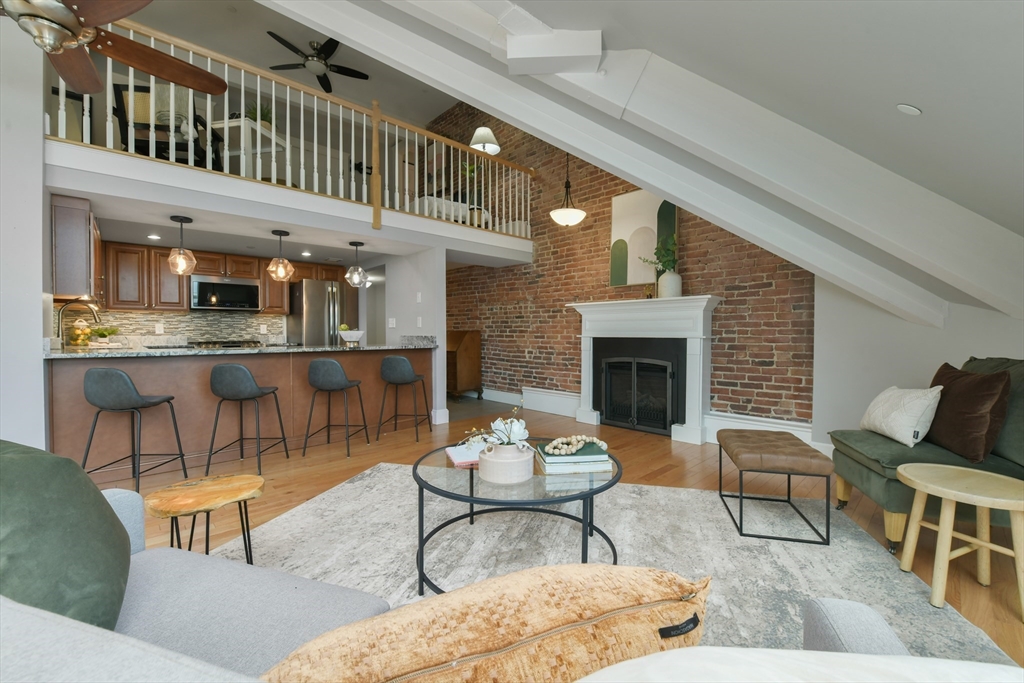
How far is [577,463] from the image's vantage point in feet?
6.46

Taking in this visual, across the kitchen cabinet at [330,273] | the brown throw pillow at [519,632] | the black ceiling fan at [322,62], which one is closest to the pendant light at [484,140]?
the black ceiling fan at [322,62]

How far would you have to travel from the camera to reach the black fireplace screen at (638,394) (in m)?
4.60

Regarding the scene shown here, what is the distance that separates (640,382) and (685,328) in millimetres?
799

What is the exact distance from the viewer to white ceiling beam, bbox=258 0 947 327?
2.69 meters

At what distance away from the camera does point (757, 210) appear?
115 inches

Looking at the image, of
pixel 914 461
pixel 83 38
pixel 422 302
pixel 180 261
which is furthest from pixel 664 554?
pixel 180 261

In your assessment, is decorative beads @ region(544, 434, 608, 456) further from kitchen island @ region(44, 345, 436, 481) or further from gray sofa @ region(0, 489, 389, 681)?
kitchen island @ region(44, 345, 436, 481)

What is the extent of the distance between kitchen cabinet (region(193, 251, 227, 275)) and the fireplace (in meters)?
5.22

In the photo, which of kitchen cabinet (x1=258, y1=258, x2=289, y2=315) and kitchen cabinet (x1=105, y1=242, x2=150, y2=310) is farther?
kitchen cabinet (x1=258, y1=258, x2=289, y2=315)

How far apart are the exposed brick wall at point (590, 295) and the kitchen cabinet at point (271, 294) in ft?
8.67

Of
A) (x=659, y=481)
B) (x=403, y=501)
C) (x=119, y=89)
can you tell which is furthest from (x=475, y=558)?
(x=119, y=89)

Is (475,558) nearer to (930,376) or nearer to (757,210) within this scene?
(757,210)

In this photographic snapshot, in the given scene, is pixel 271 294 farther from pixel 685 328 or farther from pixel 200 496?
pixel 685 328

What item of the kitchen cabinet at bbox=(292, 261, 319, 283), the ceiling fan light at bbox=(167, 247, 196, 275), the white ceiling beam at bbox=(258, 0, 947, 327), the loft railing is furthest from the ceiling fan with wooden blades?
the kitchen cabinet at bbox=(292, 261, 319, 283)
